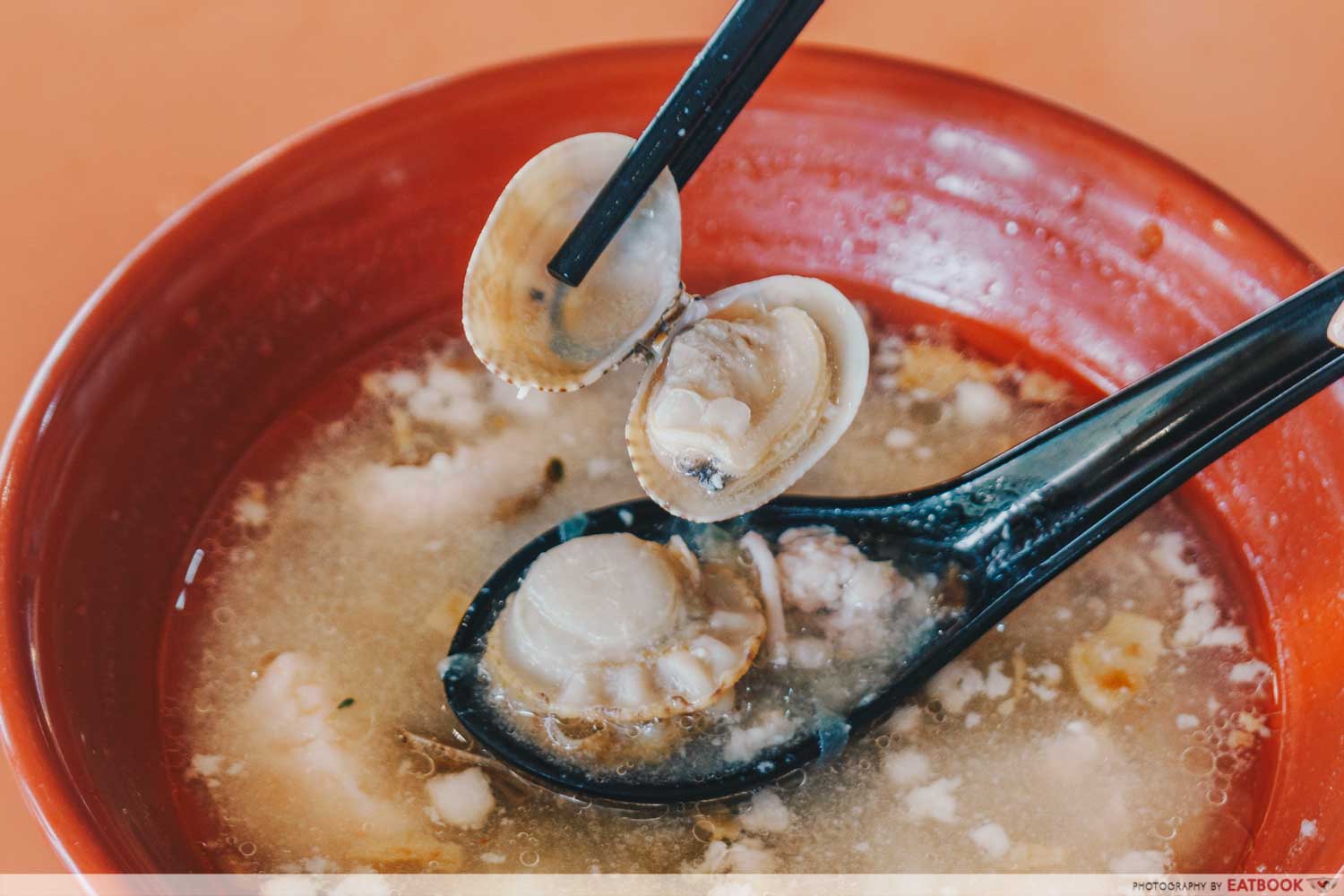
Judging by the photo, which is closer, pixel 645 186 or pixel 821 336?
pixel 645 186

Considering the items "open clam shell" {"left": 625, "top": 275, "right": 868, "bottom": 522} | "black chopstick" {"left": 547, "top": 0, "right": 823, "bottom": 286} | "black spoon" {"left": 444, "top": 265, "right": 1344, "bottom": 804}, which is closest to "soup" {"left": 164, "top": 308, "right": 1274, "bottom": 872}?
"black spoon" {"left": 444, "top": 265, "right": 1344, "bottom": 804}

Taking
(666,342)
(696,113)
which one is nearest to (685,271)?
(666,342)

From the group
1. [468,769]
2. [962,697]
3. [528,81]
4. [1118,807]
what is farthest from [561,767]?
[528,81]

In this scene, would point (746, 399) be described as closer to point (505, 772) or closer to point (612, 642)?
point (612, 642)

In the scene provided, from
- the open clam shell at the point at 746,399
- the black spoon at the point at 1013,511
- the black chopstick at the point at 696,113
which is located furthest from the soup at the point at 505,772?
the black chopstick at the point at 696,113

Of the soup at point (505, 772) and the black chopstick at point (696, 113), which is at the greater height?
the black chopstick at point (696, 113)

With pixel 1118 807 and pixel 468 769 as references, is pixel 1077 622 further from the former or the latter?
pixel 468 769

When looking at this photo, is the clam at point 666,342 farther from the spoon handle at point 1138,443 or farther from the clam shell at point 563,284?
the spoon handle at point 1138,443
